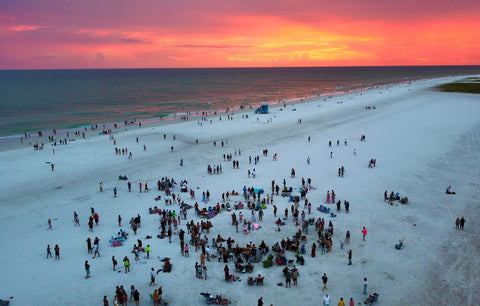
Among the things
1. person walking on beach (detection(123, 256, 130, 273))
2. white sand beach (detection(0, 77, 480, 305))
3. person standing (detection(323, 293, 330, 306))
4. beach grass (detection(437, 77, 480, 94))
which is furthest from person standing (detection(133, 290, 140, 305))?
beach grass (detection(437, 77, 480, 94))

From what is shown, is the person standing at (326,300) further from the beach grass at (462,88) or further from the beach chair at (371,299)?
the beach grass at (462,88)

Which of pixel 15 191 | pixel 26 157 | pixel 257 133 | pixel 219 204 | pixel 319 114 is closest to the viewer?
pixel 219 204

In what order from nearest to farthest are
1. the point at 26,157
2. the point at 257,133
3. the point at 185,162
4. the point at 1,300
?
1. the point at 1,300
2. the point at 185,162
3. the point at 26,157
4. the point at 257,133

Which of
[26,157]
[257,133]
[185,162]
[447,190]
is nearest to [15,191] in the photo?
[26,157]

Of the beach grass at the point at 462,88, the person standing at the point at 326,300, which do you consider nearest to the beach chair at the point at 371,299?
the person standing at the point at 326,300

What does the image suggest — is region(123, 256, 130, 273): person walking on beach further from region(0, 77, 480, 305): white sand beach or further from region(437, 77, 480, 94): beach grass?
region(437, 77, 480, 94): beach grass

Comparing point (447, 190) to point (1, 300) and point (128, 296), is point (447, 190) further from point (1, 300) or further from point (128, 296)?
point (1, 300)

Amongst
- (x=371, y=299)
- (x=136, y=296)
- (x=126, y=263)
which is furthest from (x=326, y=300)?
(x=126, y=263)

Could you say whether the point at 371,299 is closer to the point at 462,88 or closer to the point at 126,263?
the point at 126,263

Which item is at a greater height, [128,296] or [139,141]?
[139,141]
